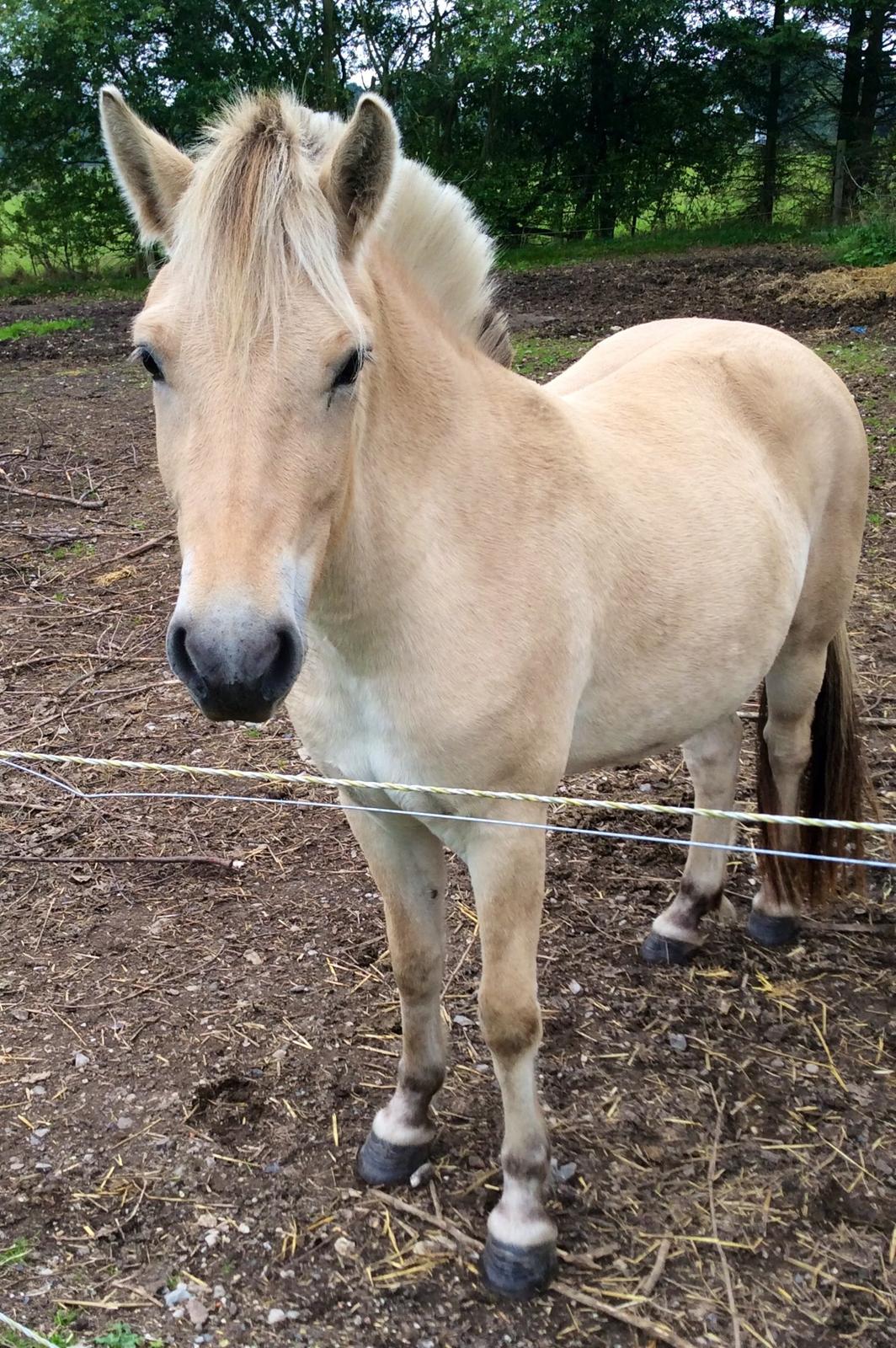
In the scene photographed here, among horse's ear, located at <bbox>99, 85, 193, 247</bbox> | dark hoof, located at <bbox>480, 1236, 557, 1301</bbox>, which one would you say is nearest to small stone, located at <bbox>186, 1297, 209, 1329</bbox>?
dark hoof, located at <bbox>480, 1236, 557, 1301</bbox>

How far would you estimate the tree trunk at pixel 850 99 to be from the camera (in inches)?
664

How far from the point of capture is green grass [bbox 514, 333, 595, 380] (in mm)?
8547

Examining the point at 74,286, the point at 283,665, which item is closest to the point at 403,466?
the point at 283,665

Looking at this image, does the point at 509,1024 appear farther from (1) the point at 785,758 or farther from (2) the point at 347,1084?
(1) the point at 785,758

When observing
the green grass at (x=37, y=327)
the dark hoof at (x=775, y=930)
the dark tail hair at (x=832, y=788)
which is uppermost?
the green grass at (x=37, y=327)

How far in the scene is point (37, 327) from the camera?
12453mm

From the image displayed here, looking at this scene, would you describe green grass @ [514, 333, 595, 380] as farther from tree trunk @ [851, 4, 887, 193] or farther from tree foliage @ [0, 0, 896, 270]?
tree trunk @ [851, 4, 887, 193]

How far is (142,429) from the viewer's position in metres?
8.26

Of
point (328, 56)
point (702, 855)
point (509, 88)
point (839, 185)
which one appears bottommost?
point (702, 855)

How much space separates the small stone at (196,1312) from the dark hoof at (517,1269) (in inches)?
25.0

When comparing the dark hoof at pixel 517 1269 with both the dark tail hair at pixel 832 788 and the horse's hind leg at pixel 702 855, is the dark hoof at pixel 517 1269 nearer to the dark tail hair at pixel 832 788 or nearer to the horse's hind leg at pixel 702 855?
the horse's hind leg at pixel 702 855

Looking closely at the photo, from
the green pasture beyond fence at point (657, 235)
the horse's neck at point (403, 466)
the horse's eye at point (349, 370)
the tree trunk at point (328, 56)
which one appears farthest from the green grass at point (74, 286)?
the horse's eye at point (349, 370)

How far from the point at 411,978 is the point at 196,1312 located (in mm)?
863

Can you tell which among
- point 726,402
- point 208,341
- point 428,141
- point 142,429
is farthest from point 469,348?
point 428,141
